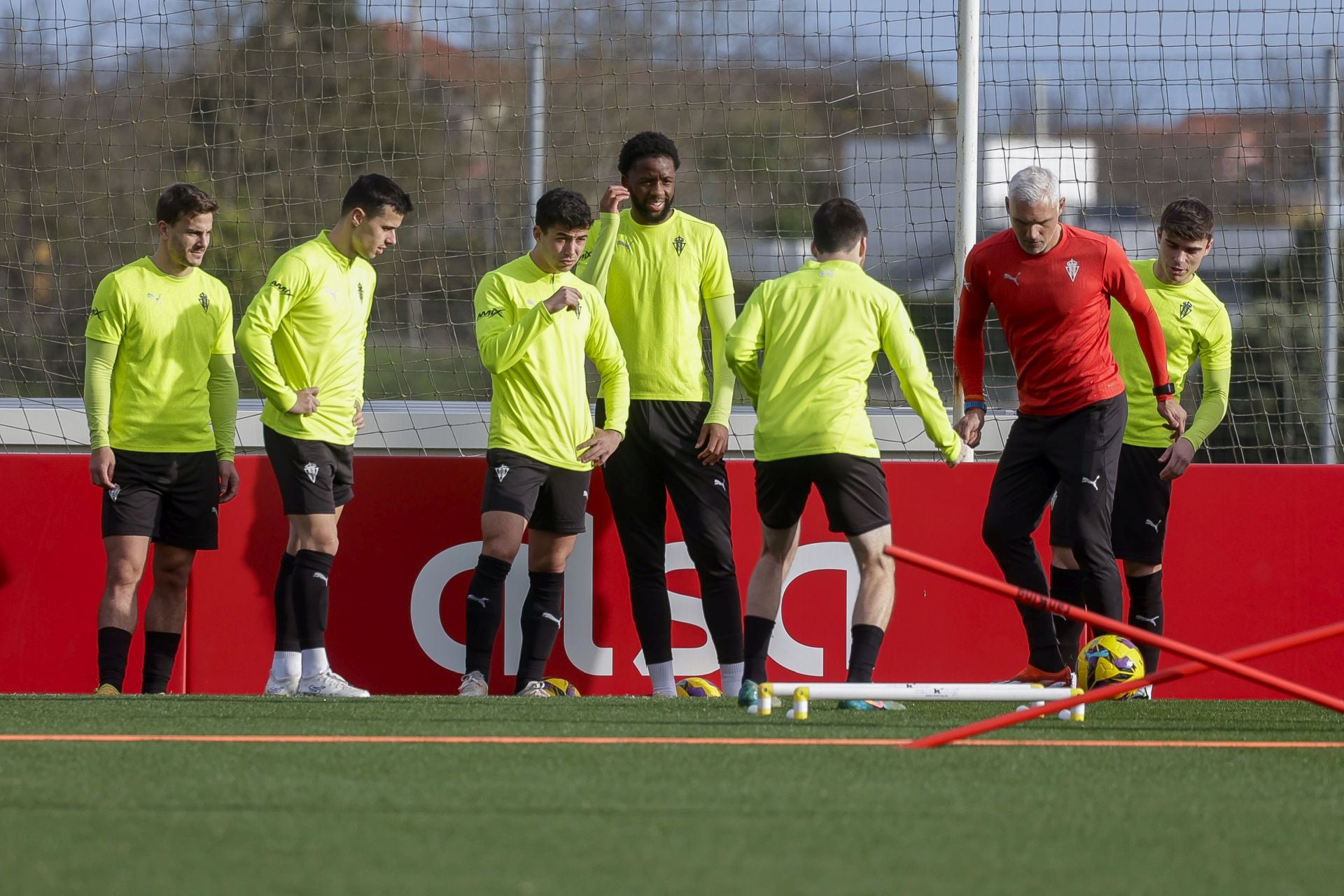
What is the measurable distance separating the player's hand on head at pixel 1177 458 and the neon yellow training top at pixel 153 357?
150 inches

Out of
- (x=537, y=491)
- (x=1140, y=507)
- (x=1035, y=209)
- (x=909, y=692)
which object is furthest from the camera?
(x=1140, y=507)

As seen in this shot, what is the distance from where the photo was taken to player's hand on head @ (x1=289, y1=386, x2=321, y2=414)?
20.3ft

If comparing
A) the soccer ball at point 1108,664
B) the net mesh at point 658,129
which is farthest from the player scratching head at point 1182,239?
the soccer ball at point 1108,664

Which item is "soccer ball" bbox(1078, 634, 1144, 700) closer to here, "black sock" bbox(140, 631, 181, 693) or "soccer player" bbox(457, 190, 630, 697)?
"soccer player" bbox(457, 190, 630, 697)

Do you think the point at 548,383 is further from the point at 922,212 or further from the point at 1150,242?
the point at 1150,242

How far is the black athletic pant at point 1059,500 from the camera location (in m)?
6.03

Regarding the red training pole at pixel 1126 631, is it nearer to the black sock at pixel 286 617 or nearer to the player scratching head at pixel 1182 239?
the player scratching head at pixel 1182 239

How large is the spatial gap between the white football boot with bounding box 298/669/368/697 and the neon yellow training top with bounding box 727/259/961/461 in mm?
1800

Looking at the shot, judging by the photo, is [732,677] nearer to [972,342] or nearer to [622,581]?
[622,581]

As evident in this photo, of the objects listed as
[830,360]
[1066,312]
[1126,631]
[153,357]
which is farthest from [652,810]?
[153,357]

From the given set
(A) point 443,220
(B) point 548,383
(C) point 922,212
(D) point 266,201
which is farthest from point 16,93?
(C) point 922,212

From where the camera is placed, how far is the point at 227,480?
257 inches

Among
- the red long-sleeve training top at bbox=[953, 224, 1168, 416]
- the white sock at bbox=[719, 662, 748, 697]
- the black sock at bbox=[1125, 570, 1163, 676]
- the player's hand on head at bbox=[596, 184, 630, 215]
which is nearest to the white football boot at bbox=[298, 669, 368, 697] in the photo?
the white sock at bbox=[719, 662, 748, 697]

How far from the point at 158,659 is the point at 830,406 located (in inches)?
113
